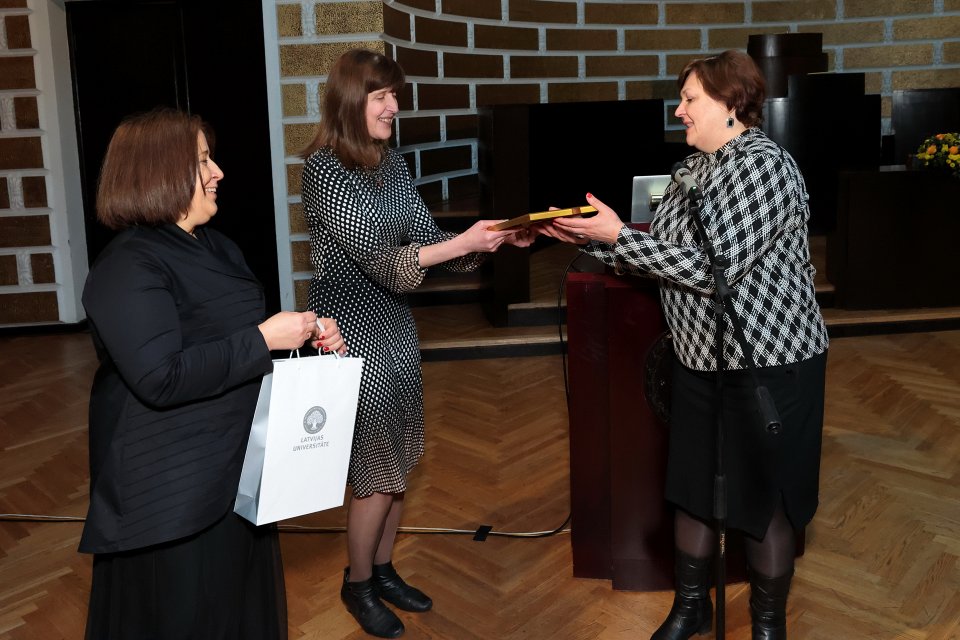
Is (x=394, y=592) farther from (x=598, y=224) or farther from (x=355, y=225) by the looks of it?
(x=598, y=224)

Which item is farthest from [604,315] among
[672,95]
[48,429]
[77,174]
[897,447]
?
[672,95]

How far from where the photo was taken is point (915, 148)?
811 cm

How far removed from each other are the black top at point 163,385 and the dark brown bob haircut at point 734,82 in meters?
1.20

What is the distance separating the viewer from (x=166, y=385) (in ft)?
6.04

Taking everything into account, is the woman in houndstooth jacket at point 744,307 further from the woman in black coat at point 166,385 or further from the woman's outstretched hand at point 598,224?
the woman in black coat at point 166,385

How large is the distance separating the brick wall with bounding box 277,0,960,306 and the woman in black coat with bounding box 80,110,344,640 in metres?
3.42

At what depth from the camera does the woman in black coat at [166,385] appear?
1.85 meters

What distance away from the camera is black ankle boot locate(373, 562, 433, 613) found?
300cm

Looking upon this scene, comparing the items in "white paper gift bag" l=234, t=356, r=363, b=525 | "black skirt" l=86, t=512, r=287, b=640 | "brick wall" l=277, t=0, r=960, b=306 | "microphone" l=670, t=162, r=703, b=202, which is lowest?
"black skirt" l=86, t=512, r=287, b=640

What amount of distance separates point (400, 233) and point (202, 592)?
3.61ft

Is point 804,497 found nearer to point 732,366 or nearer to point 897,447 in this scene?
point 732,366

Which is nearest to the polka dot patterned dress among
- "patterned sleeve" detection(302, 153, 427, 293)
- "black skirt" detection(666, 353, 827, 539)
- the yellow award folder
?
"patterned sleeve" detection(302, 153, 427, 293)

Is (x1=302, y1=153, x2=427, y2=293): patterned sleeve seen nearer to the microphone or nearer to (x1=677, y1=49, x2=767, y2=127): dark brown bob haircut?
the microphone

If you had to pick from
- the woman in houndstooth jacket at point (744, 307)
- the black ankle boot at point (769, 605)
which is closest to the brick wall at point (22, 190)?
the woman in houndstooth jacket at point (744, 307)
